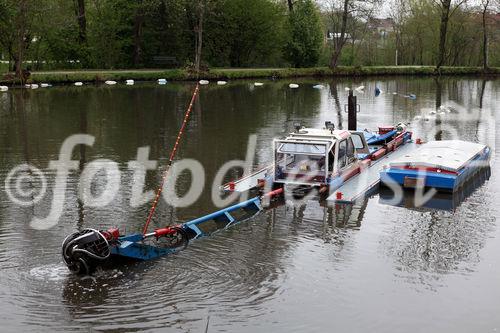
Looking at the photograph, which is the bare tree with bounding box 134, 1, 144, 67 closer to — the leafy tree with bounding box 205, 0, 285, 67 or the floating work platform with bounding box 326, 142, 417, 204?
the leafy tree with bounding box 205, 0, 285, 67

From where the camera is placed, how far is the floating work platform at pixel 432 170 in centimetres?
1994

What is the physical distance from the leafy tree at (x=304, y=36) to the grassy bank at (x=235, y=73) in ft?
10.1

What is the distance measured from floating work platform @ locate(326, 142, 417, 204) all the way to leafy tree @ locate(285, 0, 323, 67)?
55.3 m

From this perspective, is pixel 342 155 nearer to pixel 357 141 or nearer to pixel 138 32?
pixel 357 141

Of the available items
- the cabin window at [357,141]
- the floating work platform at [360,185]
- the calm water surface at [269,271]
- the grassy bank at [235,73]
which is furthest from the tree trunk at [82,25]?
the floating work platform at [360,185]

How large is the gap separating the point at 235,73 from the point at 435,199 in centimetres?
5010

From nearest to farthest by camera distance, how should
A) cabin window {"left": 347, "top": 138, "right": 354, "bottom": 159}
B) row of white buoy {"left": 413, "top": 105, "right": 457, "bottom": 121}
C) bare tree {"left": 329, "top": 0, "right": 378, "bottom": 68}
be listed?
cabin window {"left": 347, "top": 138, "right": 354, "bottom": 159} → row of white buoy {"left": 413, "top": 105, "right": 457, "bottom": 121} → bare tree {"left": 329, "top": 0, "right": 378, "bottom": 68}

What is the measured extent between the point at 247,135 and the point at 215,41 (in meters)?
47.9

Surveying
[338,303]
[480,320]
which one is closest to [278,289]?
[338,303]

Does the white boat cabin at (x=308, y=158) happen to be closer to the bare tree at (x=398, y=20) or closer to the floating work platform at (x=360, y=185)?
the floating work platform at (x=360, y=185)

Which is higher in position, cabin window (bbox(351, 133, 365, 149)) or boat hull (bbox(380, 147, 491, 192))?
cabin window (bbox(351, 133, 365, 149))

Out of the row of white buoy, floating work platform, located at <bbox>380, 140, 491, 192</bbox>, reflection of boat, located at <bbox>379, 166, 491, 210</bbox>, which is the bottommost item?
reflection of boat, located at <bbox>379, 166, 491, 210</bbox>

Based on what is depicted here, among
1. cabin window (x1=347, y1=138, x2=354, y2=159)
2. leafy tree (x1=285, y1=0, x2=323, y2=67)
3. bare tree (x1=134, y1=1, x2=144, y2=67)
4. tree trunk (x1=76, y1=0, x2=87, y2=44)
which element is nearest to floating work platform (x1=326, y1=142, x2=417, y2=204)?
cabin window (x1=347, y1=138, x2=354, y2=159)

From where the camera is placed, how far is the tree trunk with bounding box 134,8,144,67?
7123 cm
